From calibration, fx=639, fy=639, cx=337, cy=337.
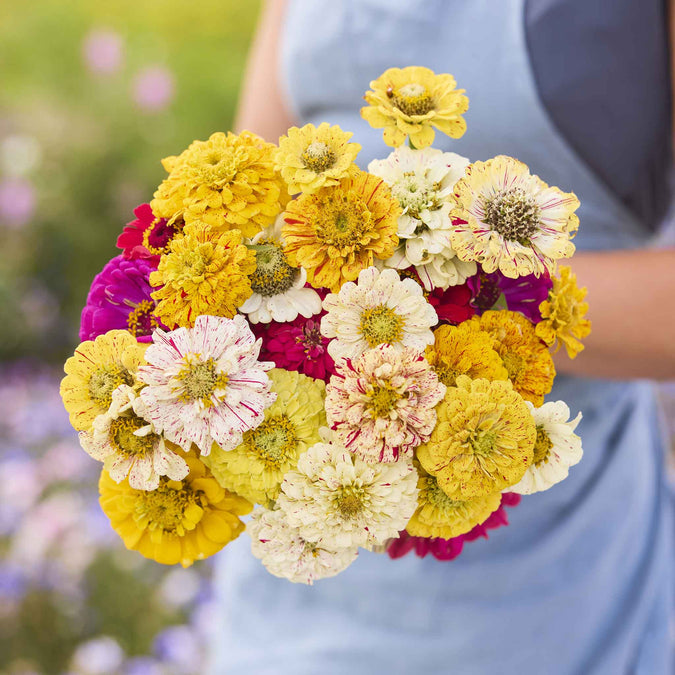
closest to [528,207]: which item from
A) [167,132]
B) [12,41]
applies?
[167,132]

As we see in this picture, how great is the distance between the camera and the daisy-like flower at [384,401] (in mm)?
255

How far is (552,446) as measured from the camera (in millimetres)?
292

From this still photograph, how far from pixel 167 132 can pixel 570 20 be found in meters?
1.14

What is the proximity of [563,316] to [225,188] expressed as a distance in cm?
17

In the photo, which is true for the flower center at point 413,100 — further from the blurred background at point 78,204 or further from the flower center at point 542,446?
the blurred background at point 78,204

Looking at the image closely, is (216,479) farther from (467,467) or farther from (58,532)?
(58,532)

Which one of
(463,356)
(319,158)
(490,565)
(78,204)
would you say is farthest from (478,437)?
(78,204)

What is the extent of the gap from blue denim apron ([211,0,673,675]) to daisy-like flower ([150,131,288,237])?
0.37 metres

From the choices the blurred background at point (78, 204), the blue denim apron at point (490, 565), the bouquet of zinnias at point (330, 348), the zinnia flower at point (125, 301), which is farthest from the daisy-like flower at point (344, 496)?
the blurred background at point (78, 204)

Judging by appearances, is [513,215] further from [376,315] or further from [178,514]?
[178,514]

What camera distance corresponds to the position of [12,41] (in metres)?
1.50

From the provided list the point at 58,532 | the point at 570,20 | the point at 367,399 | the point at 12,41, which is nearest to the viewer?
the point at 367,399

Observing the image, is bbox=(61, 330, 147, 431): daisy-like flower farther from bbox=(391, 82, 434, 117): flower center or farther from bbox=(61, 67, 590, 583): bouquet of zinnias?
bbox=(391, 82, 434, 117): flower center

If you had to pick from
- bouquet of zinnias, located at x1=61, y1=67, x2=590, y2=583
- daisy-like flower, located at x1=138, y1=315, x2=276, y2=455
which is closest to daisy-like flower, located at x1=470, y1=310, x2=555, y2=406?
bouquet of zinnias, located at x1=61, y1=67, x2=590, y2=583
